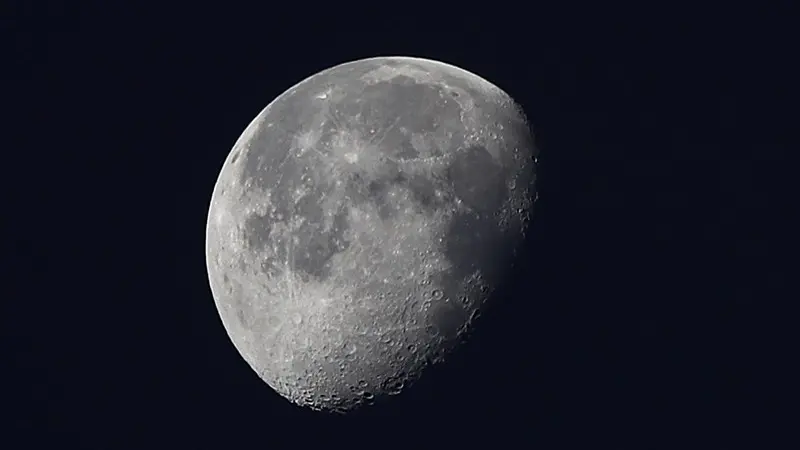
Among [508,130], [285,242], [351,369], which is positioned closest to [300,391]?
[351,369]

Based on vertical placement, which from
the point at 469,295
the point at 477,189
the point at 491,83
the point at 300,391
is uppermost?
the point at 491,83

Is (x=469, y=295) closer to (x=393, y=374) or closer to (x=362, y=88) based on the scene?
(x=393, y=374)

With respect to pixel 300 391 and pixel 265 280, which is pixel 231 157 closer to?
pixel 265 280

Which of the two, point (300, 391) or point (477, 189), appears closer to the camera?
point (477, 189)

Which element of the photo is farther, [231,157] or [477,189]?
[231,157]

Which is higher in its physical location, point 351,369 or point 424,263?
point 424,263

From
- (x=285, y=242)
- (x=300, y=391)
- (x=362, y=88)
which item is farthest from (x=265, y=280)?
(x=362, y=88)
